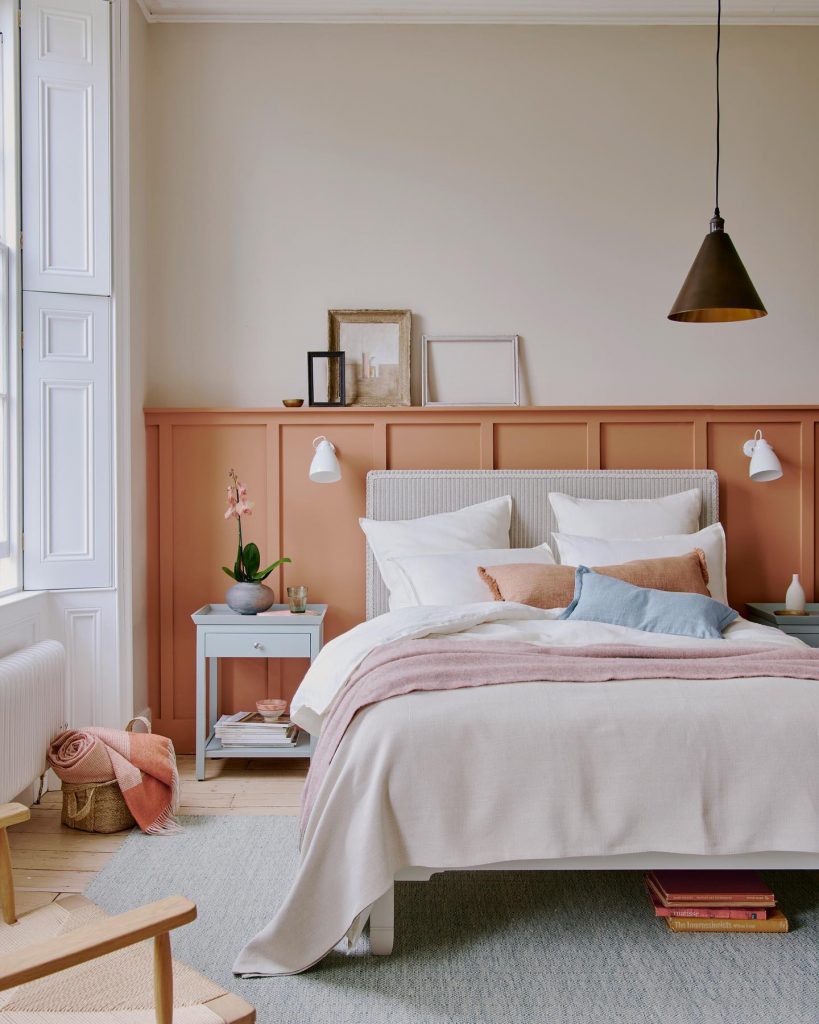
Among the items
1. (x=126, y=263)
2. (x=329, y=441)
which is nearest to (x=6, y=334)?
(x=126, y=263)

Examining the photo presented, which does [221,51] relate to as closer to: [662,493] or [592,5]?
[592,5]

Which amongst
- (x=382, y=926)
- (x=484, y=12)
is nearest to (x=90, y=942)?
(x=382, y=926)

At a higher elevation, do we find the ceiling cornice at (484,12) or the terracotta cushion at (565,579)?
the ceiling cornice at (484,12)

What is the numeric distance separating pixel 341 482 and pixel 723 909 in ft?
8.00

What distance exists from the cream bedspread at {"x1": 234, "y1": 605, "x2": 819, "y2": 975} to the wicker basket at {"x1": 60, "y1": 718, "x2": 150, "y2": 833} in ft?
3.72

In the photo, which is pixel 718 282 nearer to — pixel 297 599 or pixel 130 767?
pixel 297 599

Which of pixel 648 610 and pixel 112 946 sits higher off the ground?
pixel 648 610

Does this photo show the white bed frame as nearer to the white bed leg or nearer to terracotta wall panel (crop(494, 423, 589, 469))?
terracotta wall panel (crop(494, 423, 589, 469))

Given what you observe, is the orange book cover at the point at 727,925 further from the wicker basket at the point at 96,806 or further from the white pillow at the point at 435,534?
the wicker basket at the point at 96,806

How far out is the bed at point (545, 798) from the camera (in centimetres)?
210

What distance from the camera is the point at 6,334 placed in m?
3.37

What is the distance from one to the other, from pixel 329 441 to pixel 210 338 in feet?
2.53

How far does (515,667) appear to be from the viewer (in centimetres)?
237

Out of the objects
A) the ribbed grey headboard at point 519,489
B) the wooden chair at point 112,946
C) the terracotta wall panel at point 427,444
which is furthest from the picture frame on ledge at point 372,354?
the wooden chair at point 112,946
